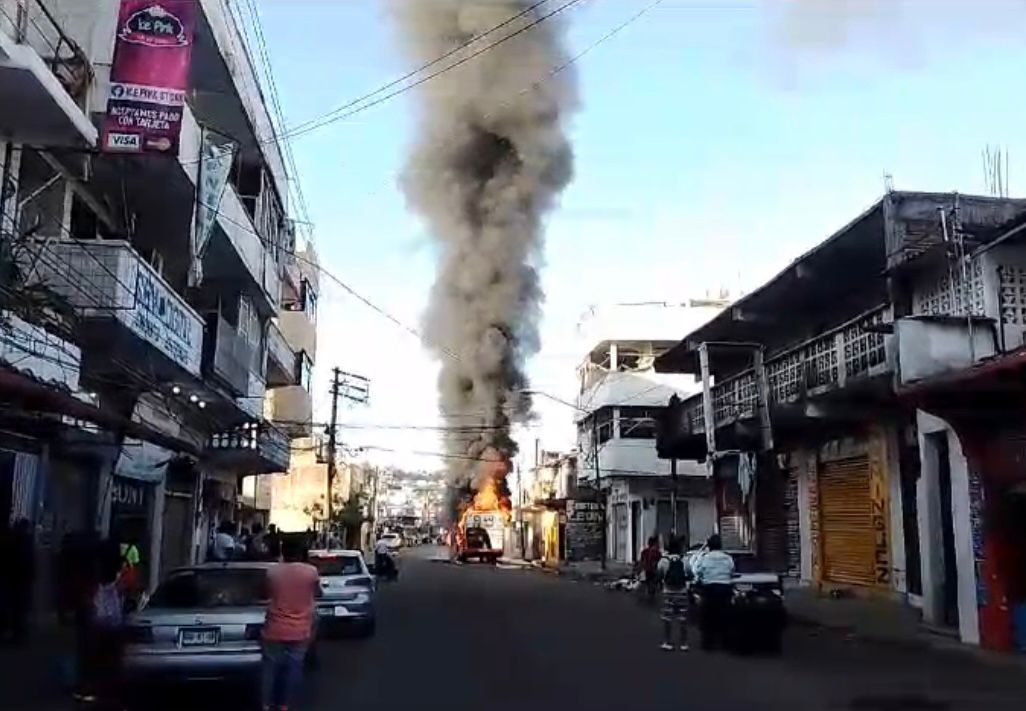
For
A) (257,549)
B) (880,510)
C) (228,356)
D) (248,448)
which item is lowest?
(257,549)

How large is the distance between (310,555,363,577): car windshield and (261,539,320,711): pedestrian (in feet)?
27.8

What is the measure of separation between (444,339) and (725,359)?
1857 centimetres

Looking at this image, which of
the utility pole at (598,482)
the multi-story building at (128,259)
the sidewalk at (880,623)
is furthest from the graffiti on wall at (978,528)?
the utility pole at (598,482)

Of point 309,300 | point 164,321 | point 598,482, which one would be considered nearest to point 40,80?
point 164,321

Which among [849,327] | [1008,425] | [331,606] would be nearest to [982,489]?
[1008,425]

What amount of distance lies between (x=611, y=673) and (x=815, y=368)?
12.1 meters

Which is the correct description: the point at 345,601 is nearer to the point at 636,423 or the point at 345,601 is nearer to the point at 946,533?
the point at 946,533

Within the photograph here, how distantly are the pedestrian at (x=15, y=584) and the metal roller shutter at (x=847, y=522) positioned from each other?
51.2ft

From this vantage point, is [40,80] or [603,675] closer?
Answer: [603,675]

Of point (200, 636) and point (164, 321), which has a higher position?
point (164, 321)

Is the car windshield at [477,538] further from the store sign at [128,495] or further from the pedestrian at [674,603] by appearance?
the pedestrian at [674,603]

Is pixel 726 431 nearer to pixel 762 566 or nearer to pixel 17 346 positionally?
pixel 762 566

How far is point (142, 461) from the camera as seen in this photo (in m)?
20.9

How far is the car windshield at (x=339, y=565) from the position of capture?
1636 cm
